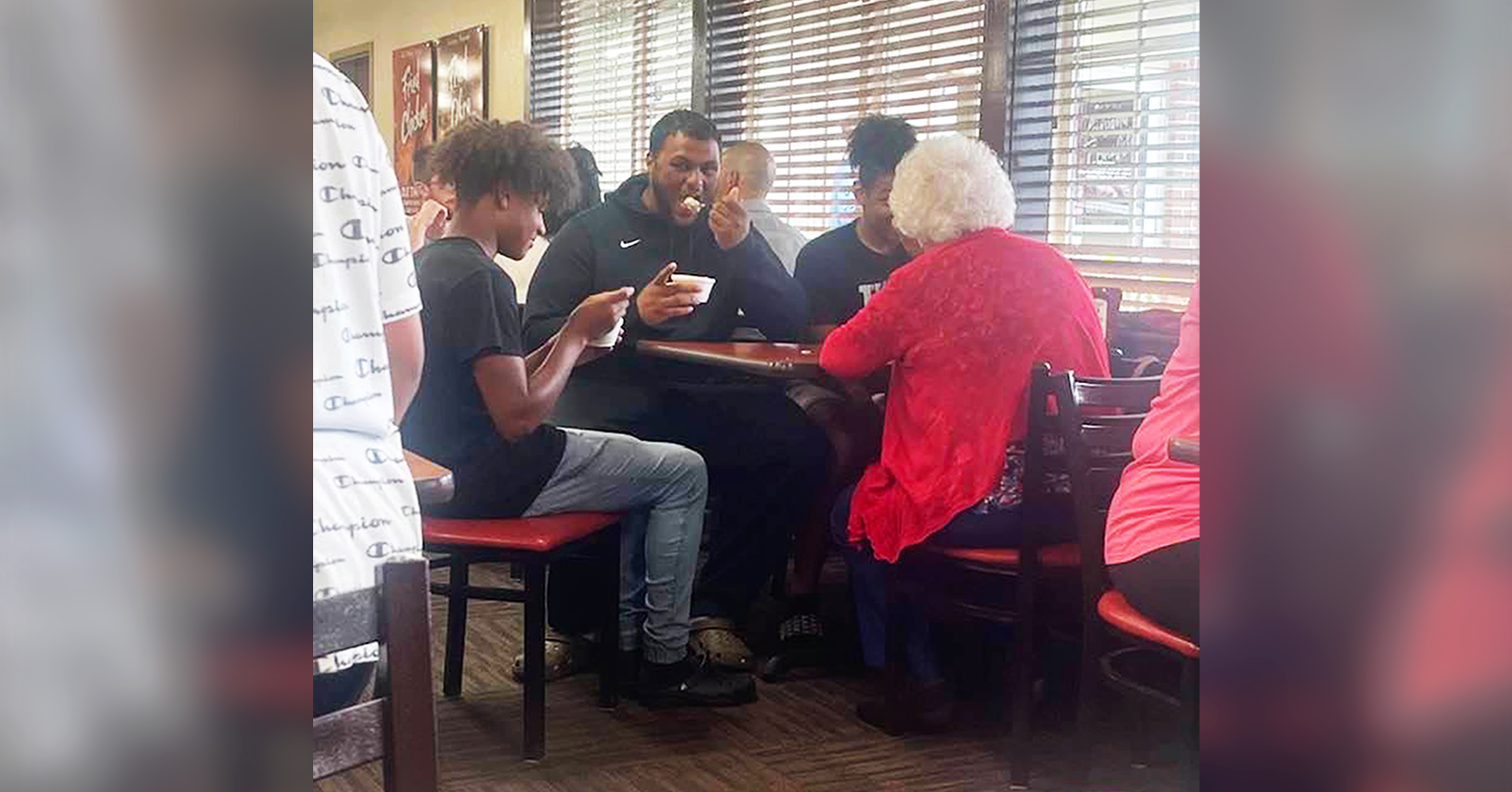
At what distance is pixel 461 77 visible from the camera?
742cm

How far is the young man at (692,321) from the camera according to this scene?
3.56 metres

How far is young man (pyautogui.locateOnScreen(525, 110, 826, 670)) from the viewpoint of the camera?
140 inches

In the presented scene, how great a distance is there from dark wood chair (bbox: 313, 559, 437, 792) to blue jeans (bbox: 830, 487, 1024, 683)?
1773 millimetres

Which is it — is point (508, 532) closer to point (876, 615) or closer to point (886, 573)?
point (886, 573)

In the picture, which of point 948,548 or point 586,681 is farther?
point 586,681

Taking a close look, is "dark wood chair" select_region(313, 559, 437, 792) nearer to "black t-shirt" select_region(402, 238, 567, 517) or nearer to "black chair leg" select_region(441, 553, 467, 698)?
"black t-shirt" select_region(402, 238, 567, 517)

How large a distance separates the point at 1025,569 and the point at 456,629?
1186mm

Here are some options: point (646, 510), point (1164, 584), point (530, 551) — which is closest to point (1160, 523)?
point (1164, 584)

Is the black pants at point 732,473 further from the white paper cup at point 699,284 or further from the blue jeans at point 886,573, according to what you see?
the white paper cup at point 699,284
